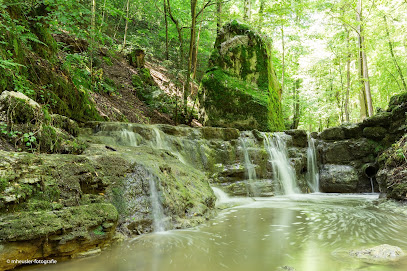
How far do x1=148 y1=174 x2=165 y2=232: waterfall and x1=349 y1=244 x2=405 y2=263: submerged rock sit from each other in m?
2.48

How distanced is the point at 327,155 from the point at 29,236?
1028 cm

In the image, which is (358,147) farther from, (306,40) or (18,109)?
(18,109)

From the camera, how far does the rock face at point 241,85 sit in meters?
11.1

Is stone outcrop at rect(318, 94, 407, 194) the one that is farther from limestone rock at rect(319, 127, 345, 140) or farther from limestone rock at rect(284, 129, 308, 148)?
limestone rock at rect(284, 129, 308, 148)

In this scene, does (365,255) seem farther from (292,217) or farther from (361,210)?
(361,210)

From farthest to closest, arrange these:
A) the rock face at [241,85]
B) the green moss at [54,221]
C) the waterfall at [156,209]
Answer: the rock face at [241,85]
the waterfall at [156,209]
the green moss at [54,221]

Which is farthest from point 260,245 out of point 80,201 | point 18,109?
point 18,109

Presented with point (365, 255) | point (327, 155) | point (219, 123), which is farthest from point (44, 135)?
point (327, 155)

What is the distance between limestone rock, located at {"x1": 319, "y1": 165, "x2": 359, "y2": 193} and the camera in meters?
9.41

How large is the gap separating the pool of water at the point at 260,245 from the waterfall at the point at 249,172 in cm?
278

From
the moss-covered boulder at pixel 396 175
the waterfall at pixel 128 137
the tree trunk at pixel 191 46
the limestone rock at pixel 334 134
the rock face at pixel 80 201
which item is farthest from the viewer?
the limestone rock at pixel 334 134

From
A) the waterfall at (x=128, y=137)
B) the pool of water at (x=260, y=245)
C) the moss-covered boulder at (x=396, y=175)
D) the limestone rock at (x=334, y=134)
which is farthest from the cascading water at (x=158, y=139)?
the limestone rock at (x=334, y=134)

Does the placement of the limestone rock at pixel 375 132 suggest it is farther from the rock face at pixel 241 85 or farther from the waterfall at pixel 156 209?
the waterfall at pixel 156 209

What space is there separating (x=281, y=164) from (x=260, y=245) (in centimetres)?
627
